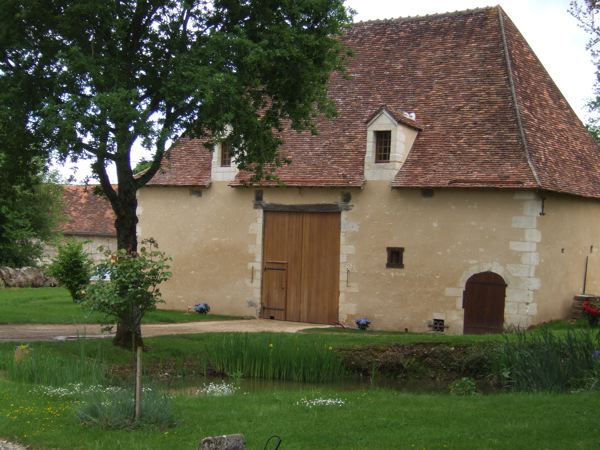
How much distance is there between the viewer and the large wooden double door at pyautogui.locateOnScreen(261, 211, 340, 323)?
21906 millimetres

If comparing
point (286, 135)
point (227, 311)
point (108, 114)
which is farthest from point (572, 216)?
point (108, 114)

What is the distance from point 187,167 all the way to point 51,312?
6319mm

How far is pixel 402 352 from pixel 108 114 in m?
6.91

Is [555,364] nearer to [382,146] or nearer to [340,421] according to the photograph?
[340,421]

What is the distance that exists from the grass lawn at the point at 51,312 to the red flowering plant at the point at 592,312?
9.38m

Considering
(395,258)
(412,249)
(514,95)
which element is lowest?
(395,258)

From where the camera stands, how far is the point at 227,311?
2353 centimetres

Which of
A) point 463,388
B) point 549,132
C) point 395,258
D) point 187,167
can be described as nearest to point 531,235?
point 549,132

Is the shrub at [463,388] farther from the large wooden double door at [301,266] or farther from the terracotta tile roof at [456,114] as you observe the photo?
the large wooden double door at [301,266]

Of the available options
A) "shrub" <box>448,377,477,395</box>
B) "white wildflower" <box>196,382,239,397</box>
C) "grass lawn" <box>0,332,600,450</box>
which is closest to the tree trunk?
"white wildflower" <box>196,382,239,397</box>

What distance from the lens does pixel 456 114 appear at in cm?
2119

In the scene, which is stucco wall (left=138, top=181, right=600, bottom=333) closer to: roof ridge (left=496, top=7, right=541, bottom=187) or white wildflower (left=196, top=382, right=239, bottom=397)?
roof ridge (left=496, top=7, right=541, bottom=187)

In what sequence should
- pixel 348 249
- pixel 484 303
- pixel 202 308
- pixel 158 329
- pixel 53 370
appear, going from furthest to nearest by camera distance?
pixel 202 308
pixel 348 249
pixel 484 303
pixel 158 329
pixel 53 370

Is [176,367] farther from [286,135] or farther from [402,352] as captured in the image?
[286,135]
